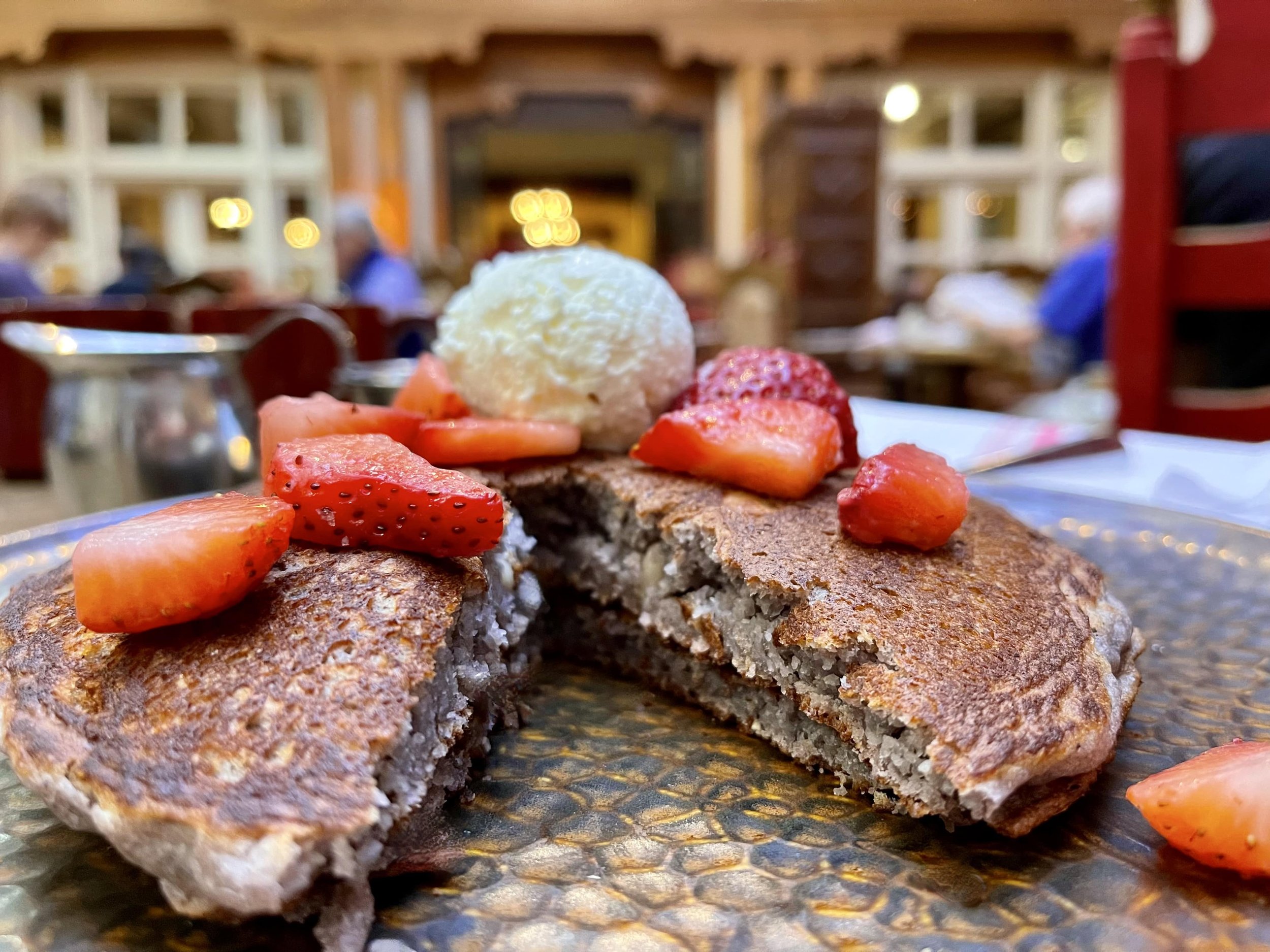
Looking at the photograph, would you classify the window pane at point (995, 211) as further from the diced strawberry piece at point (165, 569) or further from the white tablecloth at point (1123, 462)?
the diced strawberry piece at point (165, 569)

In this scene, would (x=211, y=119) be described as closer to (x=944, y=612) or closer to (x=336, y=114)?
(x=336, y=114)

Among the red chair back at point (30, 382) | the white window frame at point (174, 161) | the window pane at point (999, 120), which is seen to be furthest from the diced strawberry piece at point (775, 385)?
the window pane at point (999, 120)

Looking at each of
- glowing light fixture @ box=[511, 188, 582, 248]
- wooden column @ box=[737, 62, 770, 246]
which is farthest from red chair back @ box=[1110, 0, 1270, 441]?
glowing light fixture @ box=[511, 188, 582, 248]

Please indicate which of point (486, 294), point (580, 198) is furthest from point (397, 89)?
point (486, 294)

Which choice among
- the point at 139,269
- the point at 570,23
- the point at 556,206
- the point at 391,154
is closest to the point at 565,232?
the point at 556,206

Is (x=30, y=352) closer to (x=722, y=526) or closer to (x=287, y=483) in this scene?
(x=287, y=483)

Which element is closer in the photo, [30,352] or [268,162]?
[30,352]
